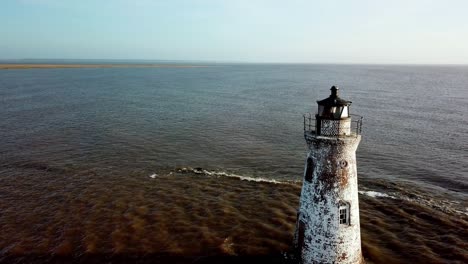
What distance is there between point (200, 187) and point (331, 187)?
15.9 m

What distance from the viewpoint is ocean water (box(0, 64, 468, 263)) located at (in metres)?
19.5

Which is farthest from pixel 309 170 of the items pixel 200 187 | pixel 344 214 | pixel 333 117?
pixel 200 187

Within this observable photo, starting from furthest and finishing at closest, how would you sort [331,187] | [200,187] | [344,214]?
[200,187]
[344,214]
[331,187]

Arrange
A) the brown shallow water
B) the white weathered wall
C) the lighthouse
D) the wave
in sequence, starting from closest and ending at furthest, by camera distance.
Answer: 1. the lighthouse
2. the white weathered wall
3. the brown shallow water
4. the wave

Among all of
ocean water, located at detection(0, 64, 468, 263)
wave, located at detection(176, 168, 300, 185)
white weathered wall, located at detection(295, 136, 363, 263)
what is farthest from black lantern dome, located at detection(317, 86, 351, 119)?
wave, located at detection(176, 168, 300, 185)

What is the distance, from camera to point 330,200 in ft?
43.5

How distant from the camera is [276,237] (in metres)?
20.2

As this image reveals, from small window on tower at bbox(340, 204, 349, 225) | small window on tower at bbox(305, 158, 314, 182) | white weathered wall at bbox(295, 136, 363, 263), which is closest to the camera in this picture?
white weathered wall at bbox(295, 136, 363, 263)

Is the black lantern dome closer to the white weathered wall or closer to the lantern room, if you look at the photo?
the lantern room

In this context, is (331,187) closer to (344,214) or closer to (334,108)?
(344,214)

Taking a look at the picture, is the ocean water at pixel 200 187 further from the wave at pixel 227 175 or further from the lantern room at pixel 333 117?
the lantern room at pixel 333 117

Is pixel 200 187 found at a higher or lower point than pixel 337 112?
lower

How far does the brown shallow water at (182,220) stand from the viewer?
18.8 metres

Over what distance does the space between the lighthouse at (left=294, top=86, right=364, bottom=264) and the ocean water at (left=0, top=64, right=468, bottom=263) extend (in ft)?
17.1
